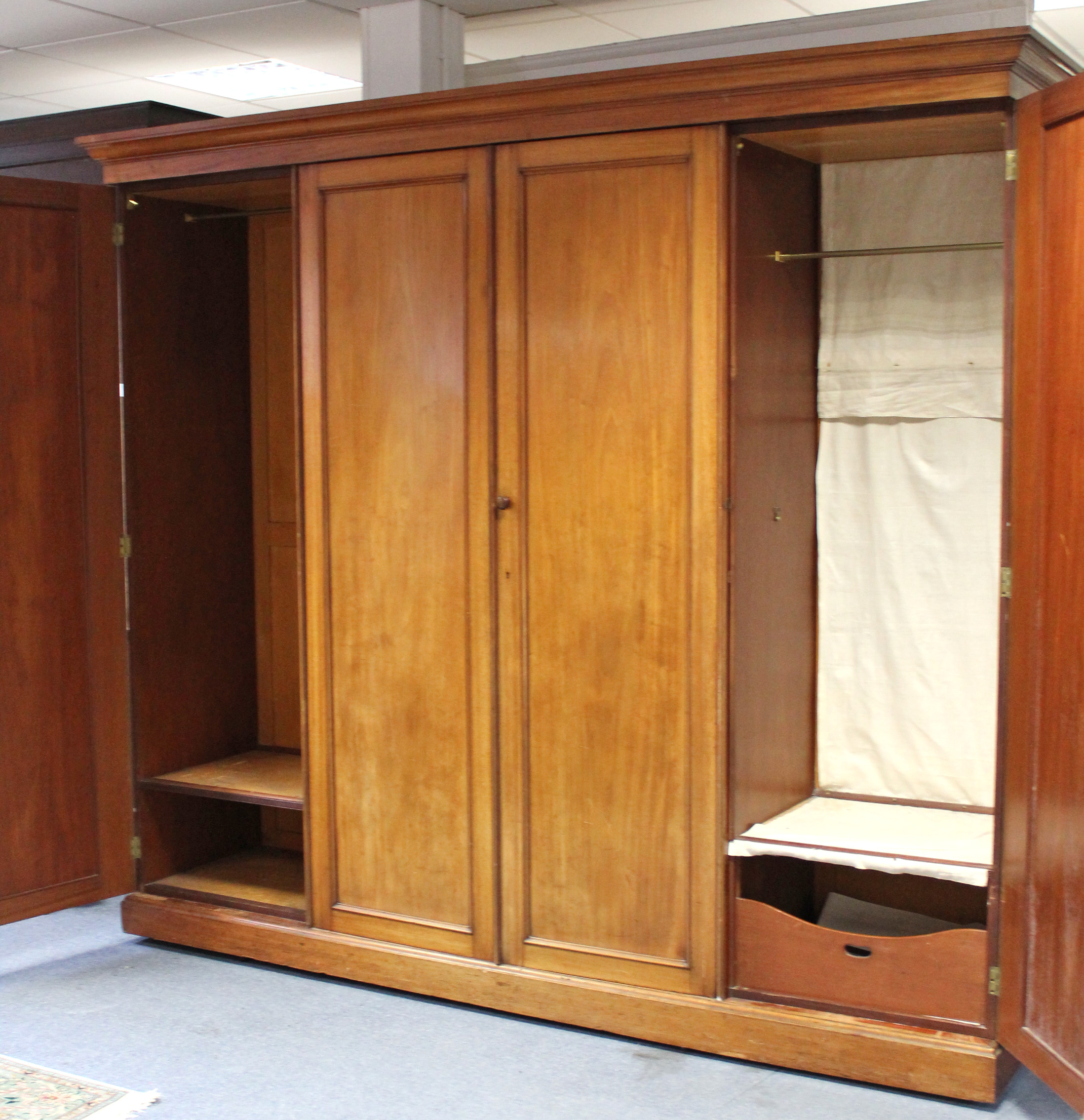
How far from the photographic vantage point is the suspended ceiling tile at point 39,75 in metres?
5.89

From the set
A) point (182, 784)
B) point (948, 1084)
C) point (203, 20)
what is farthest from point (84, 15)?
point (948, 1084)

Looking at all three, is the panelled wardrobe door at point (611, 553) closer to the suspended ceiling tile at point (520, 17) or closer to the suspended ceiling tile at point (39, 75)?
the suspended ceiling tile at point (520, 17)

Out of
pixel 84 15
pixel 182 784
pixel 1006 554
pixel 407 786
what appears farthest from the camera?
pixel 84 15

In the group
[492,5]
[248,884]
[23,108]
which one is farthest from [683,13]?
[23,108]

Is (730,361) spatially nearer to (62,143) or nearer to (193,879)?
(193,879)

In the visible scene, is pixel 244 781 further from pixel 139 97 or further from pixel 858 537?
pixel 139 97

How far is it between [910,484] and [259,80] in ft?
13.5

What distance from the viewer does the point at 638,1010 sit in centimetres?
342

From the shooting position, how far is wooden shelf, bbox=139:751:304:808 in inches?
161

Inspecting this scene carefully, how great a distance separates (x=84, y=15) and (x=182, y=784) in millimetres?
3006

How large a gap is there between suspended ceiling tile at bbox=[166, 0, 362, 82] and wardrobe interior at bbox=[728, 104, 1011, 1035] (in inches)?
84.7

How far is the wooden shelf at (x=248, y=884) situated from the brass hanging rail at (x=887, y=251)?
7.63 feet

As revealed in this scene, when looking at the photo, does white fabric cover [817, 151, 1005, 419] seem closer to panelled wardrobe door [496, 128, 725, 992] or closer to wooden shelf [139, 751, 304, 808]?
panelled wardrobe door [496, 128, 725, 992]

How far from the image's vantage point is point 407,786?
3768 millimetres
